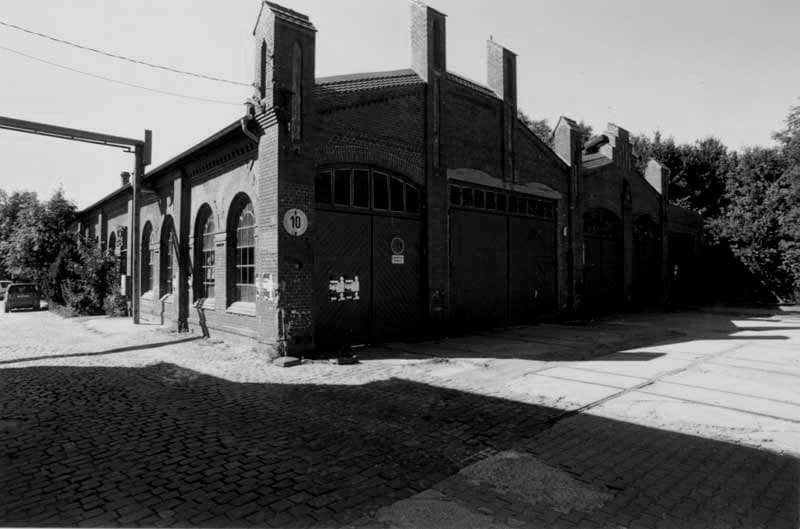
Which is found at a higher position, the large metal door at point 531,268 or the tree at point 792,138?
the tree at point 792,138

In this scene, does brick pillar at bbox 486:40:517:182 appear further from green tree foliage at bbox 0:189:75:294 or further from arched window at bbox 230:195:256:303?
green tree foliage at bbox 0:189:75:294

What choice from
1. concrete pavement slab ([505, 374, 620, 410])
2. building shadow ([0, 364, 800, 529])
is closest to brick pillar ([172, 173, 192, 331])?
building shadow ([0, 364, 800, 529])

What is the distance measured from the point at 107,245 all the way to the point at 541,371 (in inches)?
949

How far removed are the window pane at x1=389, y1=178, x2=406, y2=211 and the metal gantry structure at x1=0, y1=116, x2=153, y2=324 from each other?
413 inches

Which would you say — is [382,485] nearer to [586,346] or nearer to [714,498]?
[714,498]

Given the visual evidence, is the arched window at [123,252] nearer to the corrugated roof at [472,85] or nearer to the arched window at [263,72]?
the arched window at [263,72]

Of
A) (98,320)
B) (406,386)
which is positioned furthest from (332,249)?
(98,320)

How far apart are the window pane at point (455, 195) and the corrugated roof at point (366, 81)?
2979 mm

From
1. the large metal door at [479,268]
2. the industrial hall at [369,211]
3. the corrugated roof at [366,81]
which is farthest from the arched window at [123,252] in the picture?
the large metal door at [479,268]

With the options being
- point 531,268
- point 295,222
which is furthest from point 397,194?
point 531,268

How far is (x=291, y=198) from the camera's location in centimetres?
997

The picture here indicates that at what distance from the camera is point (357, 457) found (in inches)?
185

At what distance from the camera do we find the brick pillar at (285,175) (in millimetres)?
9828

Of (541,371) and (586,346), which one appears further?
(586,346)
